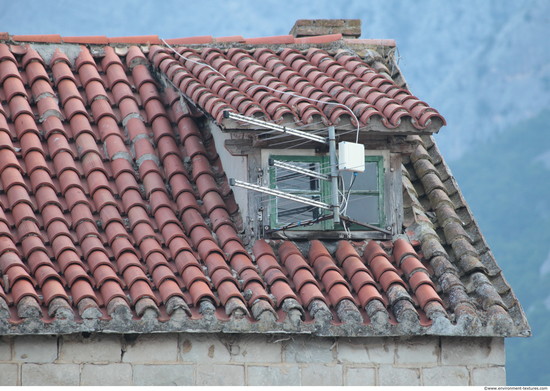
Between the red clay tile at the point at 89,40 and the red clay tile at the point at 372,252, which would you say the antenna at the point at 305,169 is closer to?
the red clay tile at the point at 372,252

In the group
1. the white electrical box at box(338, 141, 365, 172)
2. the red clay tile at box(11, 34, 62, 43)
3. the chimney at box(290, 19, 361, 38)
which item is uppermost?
the chimney at box(290, 19, 361, 38)

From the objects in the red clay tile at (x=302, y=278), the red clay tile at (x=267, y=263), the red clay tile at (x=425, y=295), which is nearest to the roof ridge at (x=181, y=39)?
the red clay tile at (x=267, y=263)

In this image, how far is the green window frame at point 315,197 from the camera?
12.8 metres

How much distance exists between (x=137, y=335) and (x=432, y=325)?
2.65 m

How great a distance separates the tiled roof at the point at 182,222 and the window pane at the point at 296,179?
537 millimetres

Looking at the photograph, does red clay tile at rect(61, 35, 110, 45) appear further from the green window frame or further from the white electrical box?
the white electrical box

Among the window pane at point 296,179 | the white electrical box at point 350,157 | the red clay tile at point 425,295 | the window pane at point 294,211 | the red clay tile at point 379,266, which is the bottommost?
the red clay tile at point 425,295

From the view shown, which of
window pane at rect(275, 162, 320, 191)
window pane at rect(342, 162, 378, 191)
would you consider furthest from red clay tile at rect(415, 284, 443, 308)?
window pane at rect(275, 162, 320, 191)

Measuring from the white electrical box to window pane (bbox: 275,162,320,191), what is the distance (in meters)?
0.51

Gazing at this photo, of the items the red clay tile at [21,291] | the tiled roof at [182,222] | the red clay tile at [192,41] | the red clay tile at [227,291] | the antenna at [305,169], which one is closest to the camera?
the red clay tile at [21,291]

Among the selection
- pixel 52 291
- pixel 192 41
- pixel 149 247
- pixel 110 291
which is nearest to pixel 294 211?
pixel 149 247

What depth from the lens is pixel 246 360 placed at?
11703 millimetres

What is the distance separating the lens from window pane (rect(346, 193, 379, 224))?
13.0m

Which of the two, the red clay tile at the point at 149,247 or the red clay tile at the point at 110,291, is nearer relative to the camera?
the red clay tile at the point at 110,291
